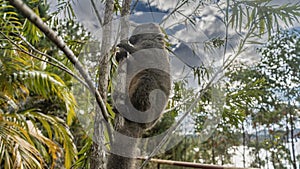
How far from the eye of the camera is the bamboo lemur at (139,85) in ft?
1.23

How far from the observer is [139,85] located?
0.38m

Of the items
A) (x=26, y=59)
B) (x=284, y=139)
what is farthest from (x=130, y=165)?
(x=284, y=139)

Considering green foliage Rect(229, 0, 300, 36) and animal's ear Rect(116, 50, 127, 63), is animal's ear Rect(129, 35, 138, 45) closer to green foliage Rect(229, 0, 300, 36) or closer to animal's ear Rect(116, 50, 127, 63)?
animal's ear Rect(116, 50, 127, 63)

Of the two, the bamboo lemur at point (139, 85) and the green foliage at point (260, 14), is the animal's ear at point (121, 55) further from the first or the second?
the green foliage at point (260, 14)

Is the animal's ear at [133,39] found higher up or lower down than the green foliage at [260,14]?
lower down

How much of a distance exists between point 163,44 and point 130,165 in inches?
6.8

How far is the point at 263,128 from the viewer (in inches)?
95.8

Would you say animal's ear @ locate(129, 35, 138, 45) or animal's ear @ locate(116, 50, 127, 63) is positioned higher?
animal's ear @ locate(129, 35, 138, 45)

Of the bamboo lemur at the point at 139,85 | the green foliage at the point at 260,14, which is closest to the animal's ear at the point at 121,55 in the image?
the bamboo lemur at the point at 139,85

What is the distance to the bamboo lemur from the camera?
0.38m

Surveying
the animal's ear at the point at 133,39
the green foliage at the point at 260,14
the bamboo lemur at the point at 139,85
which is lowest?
the bamboo lemur at the point at 139,85

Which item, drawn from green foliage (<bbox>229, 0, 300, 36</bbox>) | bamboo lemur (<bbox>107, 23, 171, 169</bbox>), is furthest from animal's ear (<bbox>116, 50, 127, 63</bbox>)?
green foliage (<bbox>229, 0, 300, 36</bbox>)

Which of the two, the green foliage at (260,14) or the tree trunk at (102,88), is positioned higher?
the green foliage at (260,14)

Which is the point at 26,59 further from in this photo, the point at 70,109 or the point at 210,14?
the point at 210,14
